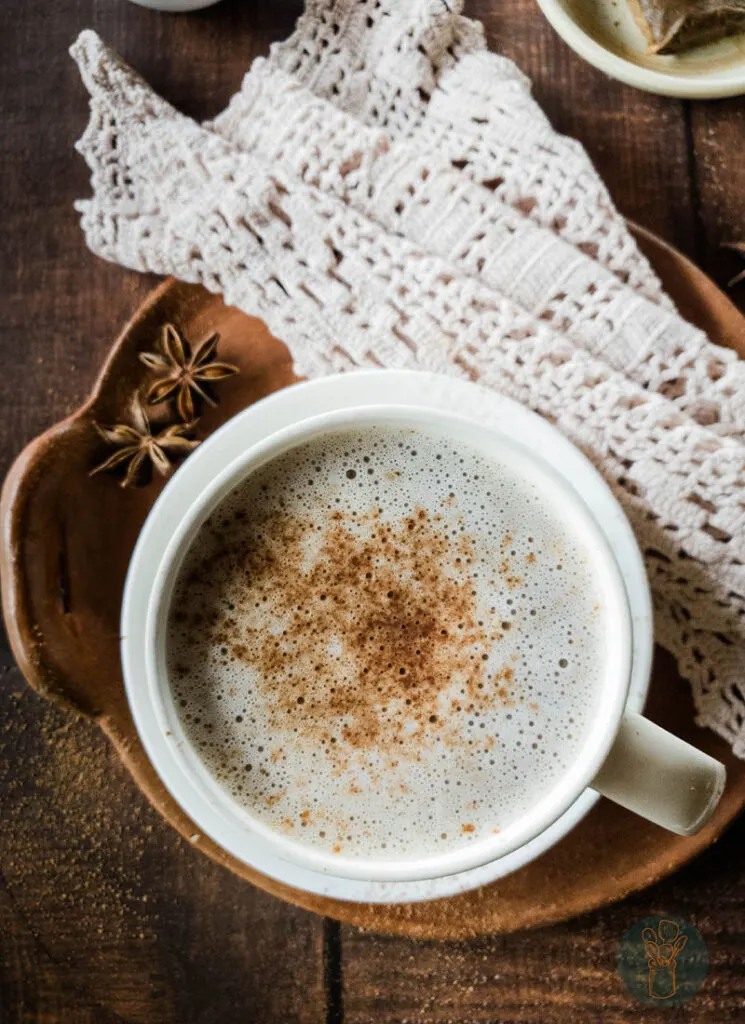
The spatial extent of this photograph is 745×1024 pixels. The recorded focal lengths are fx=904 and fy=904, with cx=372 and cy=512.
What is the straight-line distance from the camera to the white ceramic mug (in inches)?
27.6

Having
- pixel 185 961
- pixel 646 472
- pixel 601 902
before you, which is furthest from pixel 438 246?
pixel 185 961

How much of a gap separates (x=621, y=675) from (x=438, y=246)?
44 centimetres

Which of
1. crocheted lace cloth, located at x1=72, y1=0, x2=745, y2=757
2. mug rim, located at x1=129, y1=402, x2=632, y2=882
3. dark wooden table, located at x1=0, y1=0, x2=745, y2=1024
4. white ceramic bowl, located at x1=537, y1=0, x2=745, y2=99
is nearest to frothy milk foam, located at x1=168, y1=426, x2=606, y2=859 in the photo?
mug rim, located at x1=129, y1=402, x2=632, y2=882

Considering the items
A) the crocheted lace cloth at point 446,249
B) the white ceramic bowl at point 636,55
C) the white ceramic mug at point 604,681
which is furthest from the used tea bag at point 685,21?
the white ceramic mug at point 604,681

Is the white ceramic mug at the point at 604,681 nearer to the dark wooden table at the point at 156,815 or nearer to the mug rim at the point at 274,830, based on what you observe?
the mug rim at the point at 274,830

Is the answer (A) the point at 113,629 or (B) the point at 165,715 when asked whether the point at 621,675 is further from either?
(A) the point at 113,629

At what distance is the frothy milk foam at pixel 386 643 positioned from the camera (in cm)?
76

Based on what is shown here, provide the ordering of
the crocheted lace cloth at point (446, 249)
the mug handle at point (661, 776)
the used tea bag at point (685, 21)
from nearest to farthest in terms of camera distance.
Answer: the mug handle at point (661, 776)
the crocheted lace cloth at point (446, 249)
the used tea bag at point (685, 21)

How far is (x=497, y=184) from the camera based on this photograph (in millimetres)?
896

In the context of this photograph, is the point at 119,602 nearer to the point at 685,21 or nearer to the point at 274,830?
the point at 274,830

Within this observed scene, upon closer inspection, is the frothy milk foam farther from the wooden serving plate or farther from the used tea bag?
the used tea bag

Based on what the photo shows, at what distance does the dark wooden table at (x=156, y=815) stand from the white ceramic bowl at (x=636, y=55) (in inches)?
1.3

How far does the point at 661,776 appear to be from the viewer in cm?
70

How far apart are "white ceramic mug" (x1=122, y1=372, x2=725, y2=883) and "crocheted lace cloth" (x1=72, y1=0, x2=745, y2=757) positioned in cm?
9
